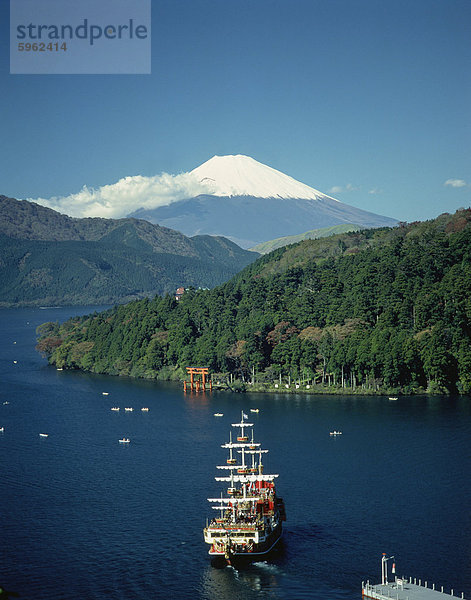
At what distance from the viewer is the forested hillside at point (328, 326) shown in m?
80.9

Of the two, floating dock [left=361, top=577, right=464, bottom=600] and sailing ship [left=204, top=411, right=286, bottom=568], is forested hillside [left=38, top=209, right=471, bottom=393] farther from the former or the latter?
floating dock [left=361, top=577, right=464, bottom=600]

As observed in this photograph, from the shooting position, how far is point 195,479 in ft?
166

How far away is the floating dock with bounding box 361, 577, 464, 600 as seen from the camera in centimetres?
3244

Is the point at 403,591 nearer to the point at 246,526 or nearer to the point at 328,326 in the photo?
the point at 246,526

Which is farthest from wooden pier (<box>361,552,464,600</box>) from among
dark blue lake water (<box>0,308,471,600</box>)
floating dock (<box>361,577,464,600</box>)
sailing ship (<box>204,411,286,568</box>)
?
sailing ship (<box>204,411,286,568</box>)

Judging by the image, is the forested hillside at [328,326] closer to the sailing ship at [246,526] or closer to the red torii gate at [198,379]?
the red torii gate at [198,379]

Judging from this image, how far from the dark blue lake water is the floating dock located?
69 centimetres

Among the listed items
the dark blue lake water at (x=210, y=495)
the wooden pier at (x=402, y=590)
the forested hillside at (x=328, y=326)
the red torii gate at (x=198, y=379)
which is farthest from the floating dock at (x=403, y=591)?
the red torii gate at (x=198, y=379)

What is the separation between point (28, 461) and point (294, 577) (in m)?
27.8

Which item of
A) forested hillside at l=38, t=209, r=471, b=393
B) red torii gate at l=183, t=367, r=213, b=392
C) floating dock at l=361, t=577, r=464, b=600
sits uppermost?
forested hillside at l=38, t=209, r=471, b=393

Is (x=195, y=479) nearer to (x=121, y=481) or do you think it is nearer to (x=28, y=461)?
(x=121, y=481)

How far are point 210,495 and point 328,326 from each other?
48928 millimetres

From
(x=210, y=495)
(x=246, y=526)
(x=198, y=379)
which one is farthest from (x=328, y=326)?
(x=246, y=526)

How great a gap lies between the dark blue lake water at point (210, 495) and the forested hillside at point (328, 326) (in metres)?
5.29
